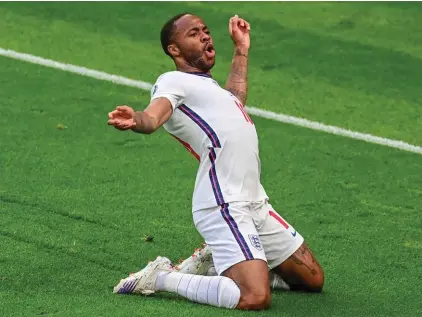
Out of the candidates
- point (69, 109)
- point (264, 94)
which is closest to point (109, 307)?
point (69, 109)

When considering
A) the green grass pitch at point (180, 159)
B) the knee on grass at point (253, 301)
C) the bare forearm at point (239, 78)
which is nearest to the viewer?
the knee on grass at point (253, 301)

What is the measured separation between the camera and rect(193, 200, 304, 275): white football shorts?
5762 mm

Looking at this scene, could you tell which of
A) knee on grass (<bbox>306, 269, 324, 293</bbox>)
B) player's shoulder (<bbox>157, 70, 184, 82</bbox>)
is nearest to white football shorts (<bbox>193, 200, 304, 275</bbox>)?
knee on grass (<bbox>306, 269, 324, 293</bbox>)

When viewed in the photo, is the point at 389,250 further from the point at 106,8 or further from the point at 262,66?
the point at 106,8

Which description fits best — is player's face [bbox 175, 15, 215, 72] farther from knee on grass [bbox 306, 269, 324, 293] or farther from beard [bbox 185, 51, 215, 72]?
knee on grass [bbox 306, 269, 324, 293]

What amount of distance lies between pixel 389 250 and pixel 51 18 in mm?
5428

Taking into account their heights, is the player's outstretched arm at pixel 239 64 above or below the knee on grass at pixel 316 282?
above

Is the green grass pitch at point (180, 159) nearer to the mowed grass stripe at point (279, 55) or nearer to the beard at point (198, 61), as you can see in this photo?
the mowed grass stripe at point (279, 55)

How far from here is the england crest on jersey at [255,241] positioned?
5809 millimetres

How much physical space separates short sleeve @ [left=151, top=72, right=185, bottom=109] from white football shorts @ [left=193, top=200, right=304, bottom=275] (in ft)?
1.88

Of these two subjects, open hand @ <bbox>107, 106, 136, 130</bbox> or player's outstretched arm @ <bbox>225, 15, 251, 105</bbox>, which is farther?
player's outstretched arm @ <bbox>225, 15, 251, 105</bbox>

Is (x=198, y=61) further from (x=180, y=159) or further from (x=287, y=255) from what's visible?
(x=180, y=159)

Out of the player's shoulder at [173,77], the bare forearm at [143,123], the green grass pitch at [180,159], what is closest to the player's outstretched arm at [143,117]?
the bare forearm at [143,123]

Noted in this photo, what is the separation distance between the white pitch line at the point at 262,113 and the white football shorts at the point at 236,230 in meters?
2.86
